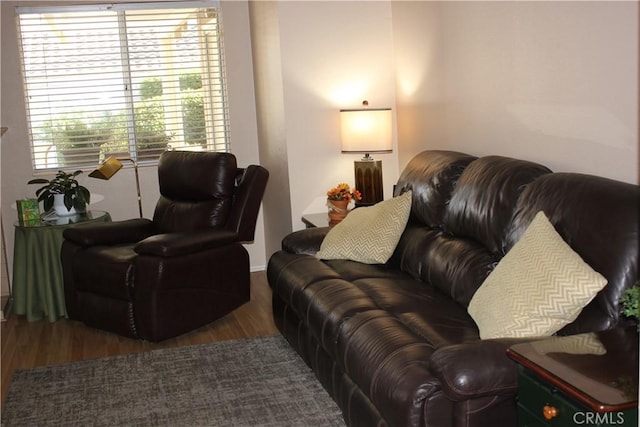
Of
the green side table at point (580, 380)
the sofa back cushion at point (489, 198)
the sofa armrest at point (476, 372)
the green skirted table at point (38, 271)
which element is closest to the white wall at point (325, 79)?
the green skirted table at point (38, 271)

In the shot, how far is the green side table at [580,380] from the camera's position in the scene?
5.85ft

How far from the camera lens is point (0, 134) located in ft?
16.8

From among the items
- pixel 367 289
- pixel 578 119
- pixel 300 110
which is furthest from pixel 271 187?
pixel 578 119

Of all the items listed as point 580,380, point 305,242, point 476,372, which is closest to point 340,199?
point 305,242

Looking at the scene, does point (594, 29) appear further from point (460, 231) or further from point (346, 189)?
point (346, 189)

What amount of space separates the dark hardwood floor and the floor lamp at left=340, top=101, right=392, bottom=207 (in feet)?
3.20

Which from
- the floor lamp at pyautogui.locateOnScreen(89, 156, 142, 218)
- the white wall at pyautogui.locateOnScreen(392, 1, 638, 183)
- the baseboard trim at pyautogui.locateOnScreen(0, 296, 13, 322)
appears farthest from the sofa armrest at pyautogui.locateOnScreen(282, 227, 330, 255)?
the baseboard trim at pyautogui.locateOnScreen(0, 296, 13, 322)

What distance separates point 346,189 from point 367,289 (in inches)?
54.9

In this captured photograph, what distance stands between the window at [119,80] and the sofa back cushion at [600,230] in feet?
11.6

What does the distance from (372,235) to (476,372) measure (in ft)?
5.75

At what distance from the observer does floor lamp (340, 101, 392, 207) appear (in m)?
4.79

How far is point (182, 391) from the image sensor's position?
12.1 ft

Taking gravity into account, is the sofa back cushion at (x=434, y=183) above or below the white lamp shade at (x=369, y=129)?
below

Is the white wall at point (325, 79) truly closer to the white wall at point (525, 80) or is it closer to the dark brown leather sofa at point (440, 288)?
the white wall at point (525, 80)
